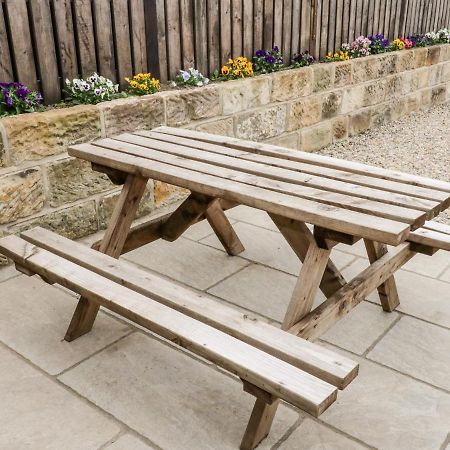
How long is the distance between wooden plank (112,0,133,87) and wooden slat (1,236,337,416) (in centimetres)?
205

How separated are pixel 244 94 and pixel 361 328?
8.15ft

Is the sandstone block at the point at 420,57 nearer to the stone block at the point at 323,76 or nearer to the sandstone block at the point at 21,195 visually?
the stone block at the point at 323,76

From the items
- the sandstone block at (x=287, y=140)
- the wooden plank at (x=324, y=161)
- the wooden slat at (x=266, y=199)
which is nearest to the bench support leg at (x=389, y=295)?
the wooden plank at (x=324, y=161)

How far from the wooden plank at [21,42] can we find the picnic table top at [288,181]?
934 mm

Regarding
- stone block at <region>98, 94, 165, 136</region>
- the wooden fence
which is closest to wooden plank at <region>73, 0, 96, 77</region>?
the wooden fence

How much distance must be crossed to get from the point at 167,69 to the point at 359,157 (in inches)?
91.1

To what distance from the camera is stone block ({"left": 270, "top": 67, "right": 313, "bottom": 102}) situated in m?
4.83

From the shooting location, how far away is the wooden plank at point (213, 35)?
4430 mm

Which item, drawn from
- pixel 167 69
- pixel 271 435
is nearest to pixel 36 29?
pixel 167 69

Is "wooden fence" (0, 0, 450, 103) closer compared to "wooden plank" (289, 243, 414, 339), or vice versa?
"wooden plank" (289, 243, 414, 339)

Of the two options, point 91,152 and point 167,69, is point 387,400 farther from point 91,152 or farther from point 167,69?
point 167,69

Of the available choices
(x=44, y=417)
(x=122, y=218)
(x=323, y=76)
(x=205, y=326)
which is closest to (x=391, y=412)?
(x=205, y=326)

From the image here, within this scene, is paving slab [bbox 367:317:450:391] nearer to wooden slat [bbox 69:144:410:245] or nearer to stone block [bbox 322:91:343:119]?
wooden slat [bbox 69:144:410:245]

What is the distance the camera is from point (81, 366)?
7.62 ft
